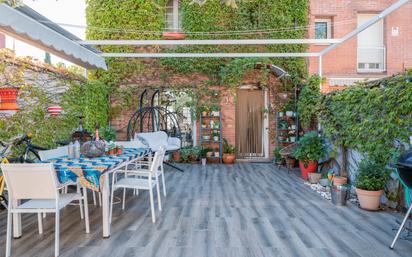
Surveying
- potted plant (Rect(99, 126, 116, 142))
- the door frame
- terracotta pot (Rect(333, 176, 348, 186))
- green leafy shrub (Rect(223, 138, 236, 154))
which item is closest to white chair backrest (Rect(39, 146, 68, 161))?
potted plant (Rect(99, 126, 116, 142))

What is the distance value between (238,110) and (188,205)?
4.71 metres

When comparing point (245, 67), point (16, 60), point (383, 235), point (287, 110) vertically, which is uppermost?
point (245, 67)

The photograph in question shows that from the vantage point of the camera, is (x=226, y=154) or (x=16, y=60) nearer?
(x=16, y=60)

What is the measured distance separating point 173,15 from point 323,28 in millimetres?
4537

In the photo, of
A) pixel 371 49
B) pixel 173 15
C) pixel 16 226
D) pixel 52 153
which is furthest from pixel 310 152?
pixel 173 15

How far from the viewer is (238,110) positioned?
8.32 m

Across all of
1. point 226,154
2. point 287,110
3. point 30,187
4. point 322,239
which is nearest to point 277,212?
point 322,239

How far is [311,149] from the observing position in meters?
5.58

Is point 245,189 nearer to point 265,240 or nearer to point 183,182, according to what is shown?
point 183,182

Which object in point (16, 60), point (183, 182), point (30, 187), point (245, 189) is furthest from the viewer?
point (183, 182)

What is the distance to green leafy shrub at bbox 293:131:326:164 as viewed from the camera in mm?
5551

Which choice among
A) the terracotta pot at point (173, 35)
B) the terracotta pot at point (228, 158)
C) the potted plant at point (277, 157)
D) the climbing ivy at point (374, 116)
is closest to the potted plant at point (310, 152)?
the climbing ivy at point (374, 116)

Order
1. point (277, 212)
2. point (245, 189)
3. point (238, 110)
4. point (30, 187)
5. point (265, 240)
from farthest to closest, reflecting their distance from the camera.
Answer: point (238, 110) → point (245, 189) → point (277, 212) → point (265, 240) → point (30, 187)

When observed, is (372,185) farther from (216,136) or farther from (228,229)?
(216,136)
